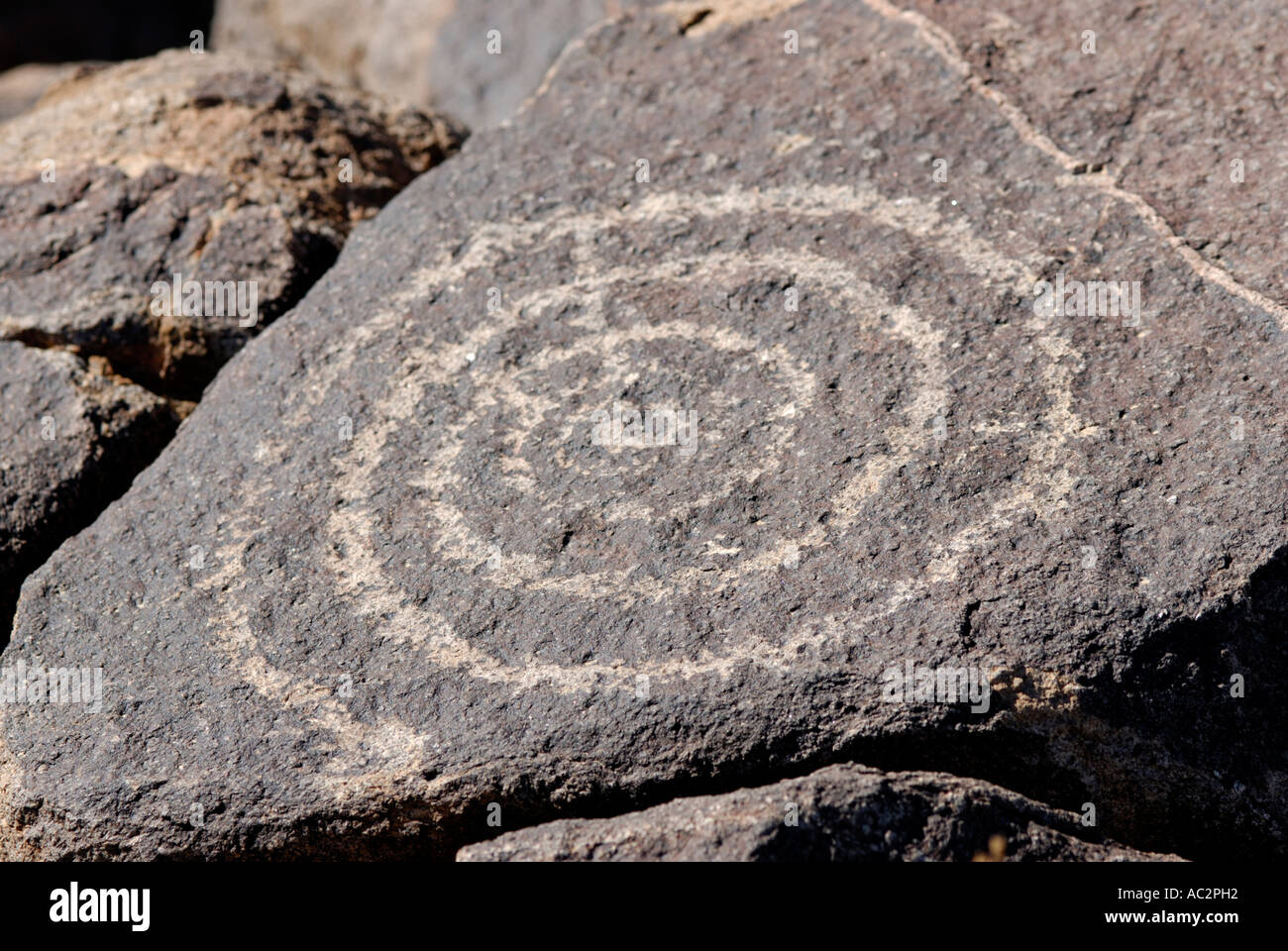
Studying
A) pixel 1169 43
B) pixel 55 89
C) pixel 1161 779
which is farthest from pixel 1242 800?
pixel 55 89

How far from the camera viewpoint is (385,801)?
77.4 inches

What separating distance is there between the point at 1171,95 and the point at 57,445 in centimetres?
228

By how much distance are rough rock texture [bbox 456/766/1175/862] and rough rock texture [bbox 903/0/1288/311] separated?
1.02m

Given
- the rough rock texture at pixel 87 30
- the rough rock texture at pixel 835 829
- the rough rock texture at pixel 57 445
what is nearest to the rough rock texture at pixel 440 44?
the rough rock texture at pixel 87 30

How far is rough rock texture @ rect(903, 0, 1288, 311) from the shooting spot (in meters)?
2.31

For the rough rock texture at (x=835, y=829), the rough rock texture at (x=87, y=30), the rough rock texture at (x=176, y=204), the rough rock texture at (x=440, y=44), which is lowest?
the rough rock texture at (x=835, y=829)

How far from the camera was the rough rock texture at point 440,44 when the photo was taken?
13.9 ft

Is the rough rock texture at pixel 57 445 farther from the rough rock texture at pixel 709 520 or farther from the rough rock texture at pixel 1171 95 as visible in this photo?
the rough rock texture at pixel 1171 95

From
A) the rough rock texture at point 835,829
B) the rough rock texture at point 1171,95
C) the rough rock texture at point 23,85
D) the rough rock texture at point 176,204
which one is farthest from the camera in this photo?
the rough rock texture at point 23,85

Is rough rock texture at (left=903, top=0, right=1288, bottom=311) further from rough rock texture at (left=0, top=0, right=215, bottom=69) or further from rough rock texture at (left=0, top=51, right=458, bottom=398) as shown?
rough rock texture at (left=0, top=0, right=215, bottom=69)

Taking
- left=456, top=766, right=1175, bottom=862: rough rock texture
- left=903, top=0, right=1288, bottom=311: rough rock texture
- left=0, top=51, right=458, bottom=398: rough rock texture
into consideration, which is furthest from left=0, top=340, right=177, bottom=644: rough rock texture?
left=903, top=0, right=1288, bottom=311: rough rock texture

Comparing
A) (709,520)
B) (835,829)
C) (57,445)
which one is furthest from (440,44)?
(835,829)

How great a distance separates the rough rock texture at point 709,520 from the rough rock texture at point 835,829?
0.23ft

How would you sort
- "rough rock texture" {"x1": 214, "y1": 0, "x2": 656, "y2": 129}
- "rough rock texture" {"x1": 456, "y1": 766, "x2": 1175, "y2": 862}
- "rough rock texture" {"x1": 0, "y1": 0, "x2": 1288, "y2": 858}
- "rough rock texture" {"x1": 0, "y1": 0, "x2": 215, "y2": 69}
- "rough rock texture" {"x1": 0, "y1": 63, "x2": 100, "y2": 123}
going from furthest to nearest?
"rough rock texture" {"x1": 0, "y1": 0, "x2": 215, "y2": 69} → "rough rock texture" {"x1": 0, "y1": 63, "x2": 100, "y2": 123} → "rough rock texture" {"x1": 214, "y1": 0, "x2": 656, "y2": 129} → "rough rock texture" {"x1": 0, "y1": 0, "x2": 1288, "y2": 858} → "rough rock texture" {"x1": 456, "y1": 766, "x2": 1175, "y2": 862}
